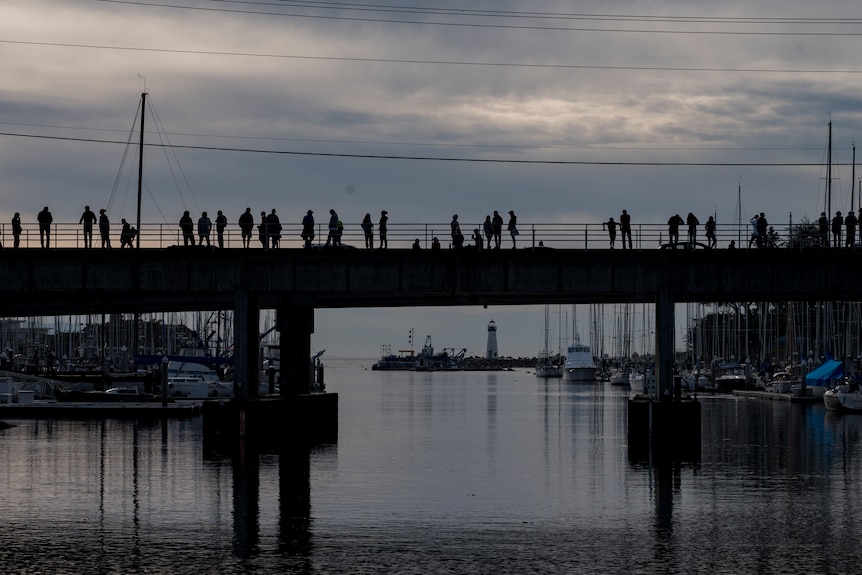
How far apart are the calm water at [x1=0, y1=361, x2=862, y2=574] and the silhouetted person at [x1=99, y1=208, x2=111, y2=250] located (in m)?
9.93

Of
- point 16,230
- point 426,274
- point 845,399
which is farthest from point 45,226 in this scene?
point 845,399

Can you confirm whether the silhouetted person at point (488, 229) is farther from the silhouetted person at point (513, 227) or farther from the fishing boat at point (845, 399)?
the fishing boat at point (845, 399)

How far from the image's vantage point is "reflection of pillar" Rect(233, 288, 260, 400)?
62844 millimetres

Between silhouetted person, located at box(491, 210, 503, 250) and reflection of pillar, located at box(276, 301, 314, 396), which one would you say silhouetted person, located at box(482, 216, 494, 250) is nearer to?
silhouetted person, located at box(491, 210, 503, 250)

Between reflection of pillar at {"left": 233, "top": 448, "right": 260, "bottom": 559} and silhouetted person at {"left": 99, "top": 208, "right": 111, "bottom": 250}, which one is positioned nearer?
reflection of pillar at {"left": 233, "top": 448, "right": 260, "bottom": 559}

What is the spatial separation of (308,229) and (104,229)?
9.81 meters

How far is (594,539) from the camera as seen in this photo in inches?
1382

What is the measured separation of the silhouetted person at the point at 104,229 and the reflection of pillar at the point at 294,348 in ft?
43.8

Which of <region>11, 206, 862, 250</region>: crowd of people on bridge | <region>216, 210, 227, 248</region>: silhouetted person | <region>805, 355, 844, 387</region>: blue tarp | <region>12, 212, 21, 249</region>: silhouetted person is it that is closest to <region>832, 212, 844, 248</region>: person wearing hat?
<region>11, 206, 862, 250</region>: crowd of people on bridge

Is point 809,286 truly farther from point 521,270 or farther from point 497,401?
point 497,401

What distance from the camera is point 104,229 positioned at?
6378 cm

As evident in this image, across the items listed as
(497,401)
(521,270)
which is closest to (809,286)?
(521,270)

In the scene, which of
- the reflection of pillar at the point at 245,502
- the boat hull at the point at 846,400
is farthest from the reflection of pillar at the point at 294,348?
the boat hull at the point at 846,400

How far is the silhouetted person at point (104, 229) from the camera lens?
2510 inches
